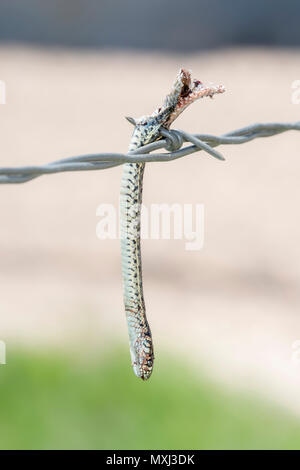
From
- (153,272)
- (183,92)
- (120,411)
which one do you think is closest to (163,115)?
(183,92)

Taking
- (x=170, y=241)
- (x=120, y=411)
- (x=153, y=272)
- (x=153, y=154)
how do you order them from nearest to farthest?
1. (x=153, y=154)
2. (x=120, y=411)
3. (x=153, y=272)
4. (x=170, y=241)

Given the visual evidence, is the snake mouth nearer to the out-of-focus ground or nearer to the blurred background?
the blurred background

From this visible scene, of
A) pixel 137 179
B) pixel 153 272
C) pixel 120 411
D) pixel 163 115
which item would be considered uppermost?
pixel 163 115

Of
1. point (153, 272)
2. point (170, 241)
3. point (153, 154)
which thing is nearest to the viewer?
point (153, 154)

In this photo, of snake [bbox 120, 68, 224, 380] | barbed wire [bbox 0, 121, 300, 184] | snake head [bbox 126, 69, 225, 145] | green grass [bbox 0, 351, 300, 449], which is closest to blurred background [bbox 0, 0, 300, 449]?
green grass [bbox 0, 351, 300, 449]

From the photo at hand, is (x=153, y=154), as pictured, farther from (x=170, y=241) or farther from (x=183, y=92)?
(x=170, y=241)

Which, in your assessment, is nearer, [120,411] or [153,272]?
[120,411]
